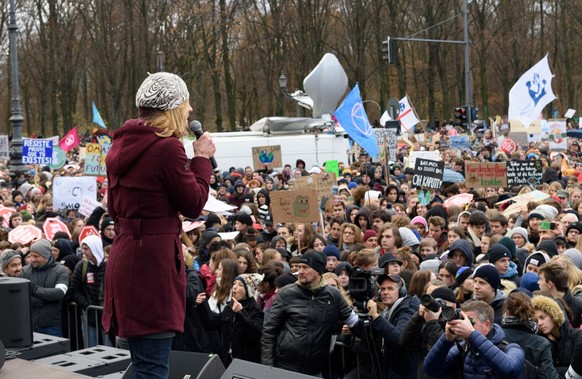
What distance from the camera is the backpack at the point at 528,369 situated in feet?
17.9

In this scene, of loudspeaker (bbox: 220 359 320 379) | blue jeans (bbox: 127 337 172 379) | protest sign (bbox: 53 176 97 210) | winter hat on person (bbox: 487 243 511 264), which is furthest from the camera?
protest sign (bbox: 53 176 97 210)

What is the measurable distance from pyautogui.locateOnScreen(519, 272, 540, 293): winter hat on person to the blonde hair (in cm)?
434

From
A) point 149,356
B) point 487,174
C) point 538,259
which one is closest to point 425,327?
point 538,259

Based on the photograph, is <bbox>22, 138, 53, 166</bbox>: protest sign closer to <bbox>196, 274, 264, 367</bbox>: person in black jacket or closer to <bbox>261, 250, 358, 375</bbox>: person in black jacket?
<bbox>196, 274, 264, 367</bbox>: person in black jacket

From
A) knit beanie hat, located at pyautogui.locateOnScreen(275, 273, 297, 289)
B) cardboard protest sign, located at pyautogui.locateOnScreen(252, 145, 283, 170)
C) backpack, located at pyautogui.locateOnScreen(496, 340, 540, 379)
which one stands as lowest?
backpack, located at pyautogui.locateOnScreen(496, 340, 540, 379)

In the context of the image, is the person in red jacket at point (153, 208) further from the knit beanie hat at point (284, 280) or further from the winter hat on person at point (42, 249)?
the winter hat on person at point (42, 249)

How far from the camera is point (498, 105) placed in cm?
6159

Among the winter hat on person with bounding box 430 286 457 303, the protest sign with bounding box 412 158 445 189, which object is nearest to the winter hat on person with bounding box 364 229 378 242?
the protest sign with bounding box 412 158 445 189

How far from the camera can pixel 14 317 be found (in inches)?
220

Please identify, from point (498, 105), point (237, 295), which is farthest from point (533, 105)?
point (498, 105)

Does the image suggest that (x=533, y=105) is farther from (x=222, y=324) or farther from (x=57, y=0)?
(x=57, y=0)

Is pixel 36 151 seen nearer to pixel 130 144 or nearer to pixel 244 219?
pixel 244 219

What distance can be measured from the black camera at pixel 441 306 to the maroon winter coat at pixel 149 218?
175cm

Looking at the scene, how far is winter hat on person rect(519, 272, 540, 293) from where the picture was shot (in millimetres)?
7523
